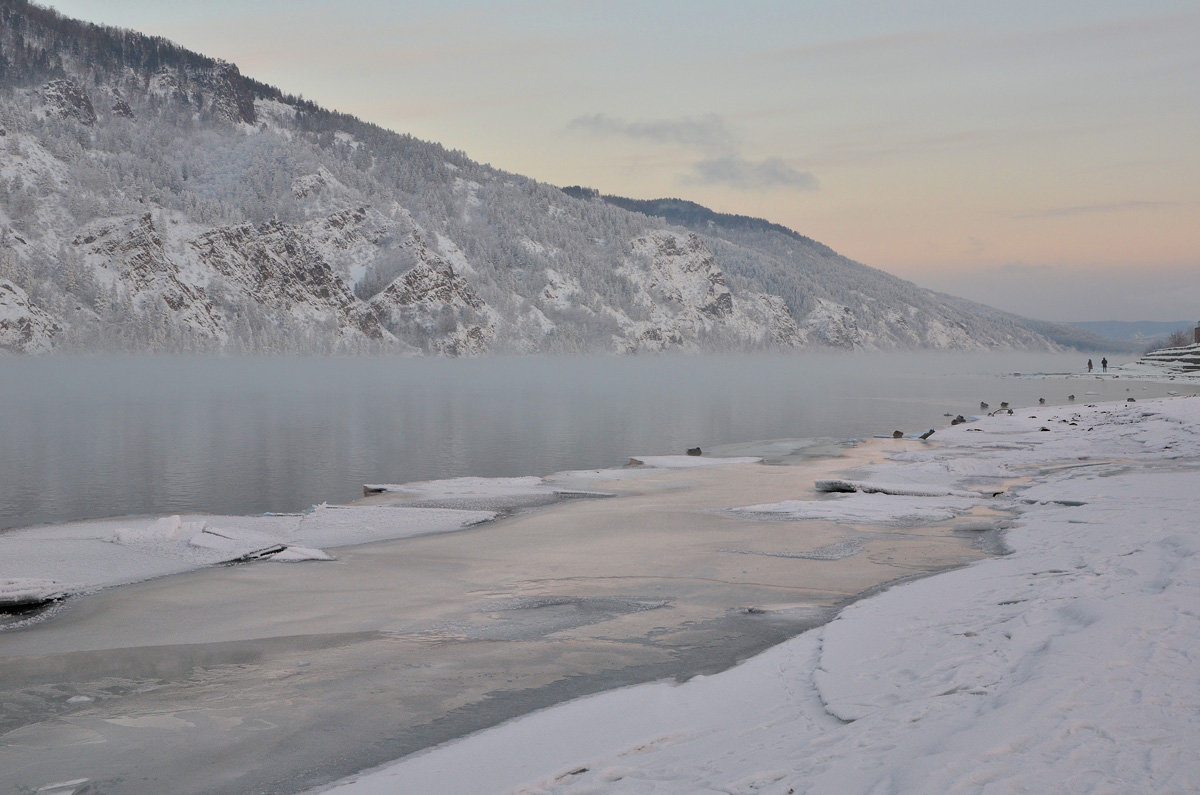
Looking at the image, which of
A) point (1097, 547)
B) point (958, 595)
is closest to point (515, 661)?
point (958, 595)

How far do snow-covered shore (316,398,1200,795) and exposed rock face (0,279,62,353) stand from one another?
217 metres

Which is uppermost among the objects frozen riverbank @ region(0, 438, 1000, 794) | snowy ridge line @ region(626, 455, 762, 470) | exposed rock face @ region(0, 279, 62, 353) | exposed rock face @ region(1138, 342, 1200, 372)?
exposed rock face @ region(0, 279, 62, 353)

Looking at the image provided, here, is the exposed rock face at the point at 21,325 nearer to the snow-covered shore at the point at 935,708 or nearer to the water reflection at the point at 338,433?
the water reflection at the point at 338,433

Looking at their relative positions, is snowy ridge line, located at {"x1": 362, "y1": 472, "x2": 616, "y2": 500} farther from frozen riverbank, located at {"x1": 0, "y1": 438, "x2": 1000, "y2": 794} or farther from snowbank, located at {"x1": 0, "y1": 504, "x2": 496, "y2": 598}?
frozen riverbank, located at {"x1": 0, "y1": 438, "x2": 1000, "y2": 794}

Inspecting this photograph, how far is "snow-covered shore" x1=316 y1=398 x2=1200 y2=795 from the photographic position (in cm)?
615

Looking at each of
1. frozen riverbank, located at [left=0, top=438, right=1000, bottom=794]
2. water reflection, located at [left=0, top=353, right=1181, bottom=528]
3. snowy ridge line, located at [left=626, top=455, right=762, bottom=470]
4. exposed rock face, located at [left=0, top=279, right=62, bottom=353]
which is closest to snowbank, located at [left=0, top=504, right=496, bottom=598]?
frozen riverbank, located at [left=0, top=438, right=1000, bottom=794]

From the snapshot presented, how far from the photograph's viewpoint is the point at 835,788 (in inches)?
241

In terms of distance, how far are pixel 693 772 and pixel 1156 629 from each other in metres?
5.02

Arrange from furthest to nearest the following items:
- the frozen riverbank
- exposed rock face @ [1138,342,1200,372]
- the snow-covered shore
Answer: exposed rock face @ [1138,342,1200,372] < the frozen riverbank < the snow-covered shore

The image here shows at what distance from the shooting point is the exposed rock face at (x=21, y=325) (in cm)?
18725

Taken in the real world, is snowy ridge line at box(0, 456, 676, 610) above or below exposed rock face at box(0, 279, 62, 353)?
below

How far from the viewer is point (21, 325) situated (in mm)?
189750

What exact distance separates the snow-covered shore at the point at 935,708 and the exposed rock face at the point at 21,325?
21671 centimetres

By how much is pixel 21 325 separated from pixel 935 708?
223m
